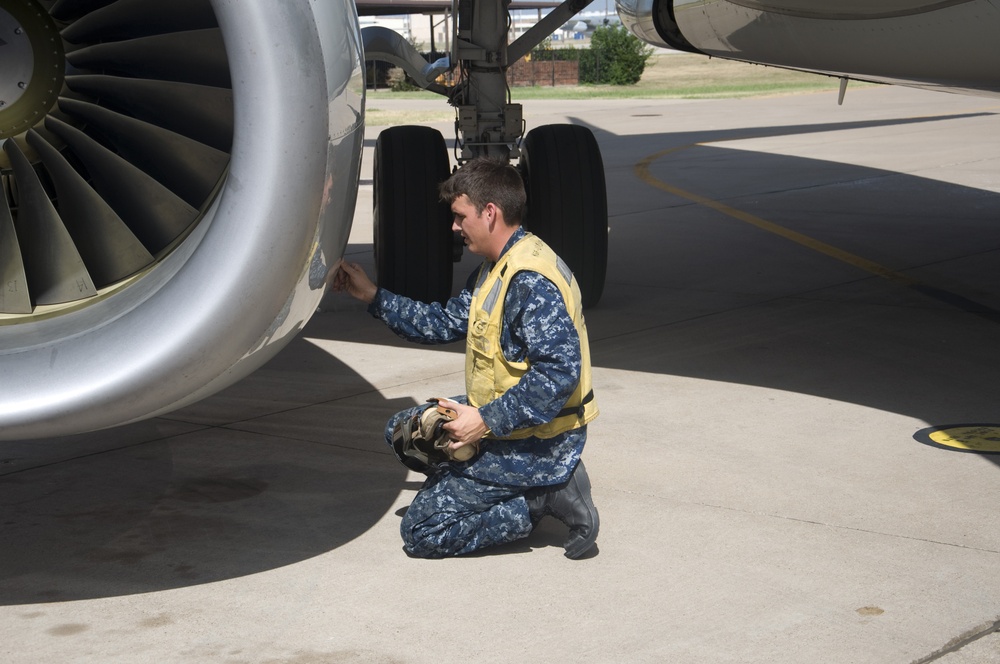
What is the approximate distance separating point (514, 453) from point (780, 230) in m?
6.54

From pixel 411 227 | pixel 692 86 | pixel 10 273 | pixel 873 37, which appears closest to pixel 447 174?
pixel 411 227

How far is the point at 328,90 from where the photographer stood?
2846mm

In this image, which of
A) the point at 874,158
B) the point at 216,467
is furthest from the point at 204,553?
the point at 874,158

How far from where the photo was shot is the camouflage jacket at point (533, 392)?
3.43m

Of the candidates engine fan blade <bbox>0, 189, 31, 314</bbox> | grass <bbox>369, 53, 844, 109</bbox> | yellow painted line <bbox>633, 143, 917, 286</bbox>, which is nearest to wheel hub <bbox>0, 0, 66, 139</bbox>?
engine fan blade <bbox>0, 189, 31, 314</bbox>

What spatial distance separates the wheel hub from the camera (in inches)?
152

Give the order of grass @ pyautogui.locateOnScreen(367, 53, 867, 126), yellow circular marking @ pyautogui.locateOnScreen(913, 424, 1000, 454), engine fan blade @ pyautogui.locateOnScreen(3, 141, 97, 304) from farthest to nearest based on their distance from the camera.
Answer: grass @ pyautogui.locateOnScreen(367, 53, 867, 126) < yellow circular marking @ pyautogui.locateOnScreen(913, 424, 1000, 454) < engine fan blade @ pyautogui.locateOnScreen(3, 141, 97, 304)

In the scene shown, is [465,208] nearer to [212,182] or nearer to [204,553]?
[212,182]

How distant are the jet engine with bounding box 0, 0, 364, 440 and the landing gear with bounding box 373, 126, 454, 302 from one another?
→ 98.7 inches

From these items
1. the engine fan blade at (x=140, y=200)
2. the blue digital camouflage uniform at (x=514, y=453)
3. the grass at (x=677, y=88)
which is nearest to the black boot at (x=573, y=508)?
the blue digital camouflage uniform at (x=514, y=453)

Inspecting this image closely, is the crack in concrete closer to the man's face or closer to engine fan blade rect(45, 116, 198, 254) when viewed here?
the man's face

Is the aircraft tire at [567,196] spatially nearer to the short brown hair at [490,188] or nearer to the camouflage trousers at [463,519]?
the short brown hair at [490,188]

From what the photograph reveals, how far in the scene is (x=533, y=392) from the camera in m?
3.43

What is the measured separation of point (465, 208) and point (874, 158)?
472 inches
